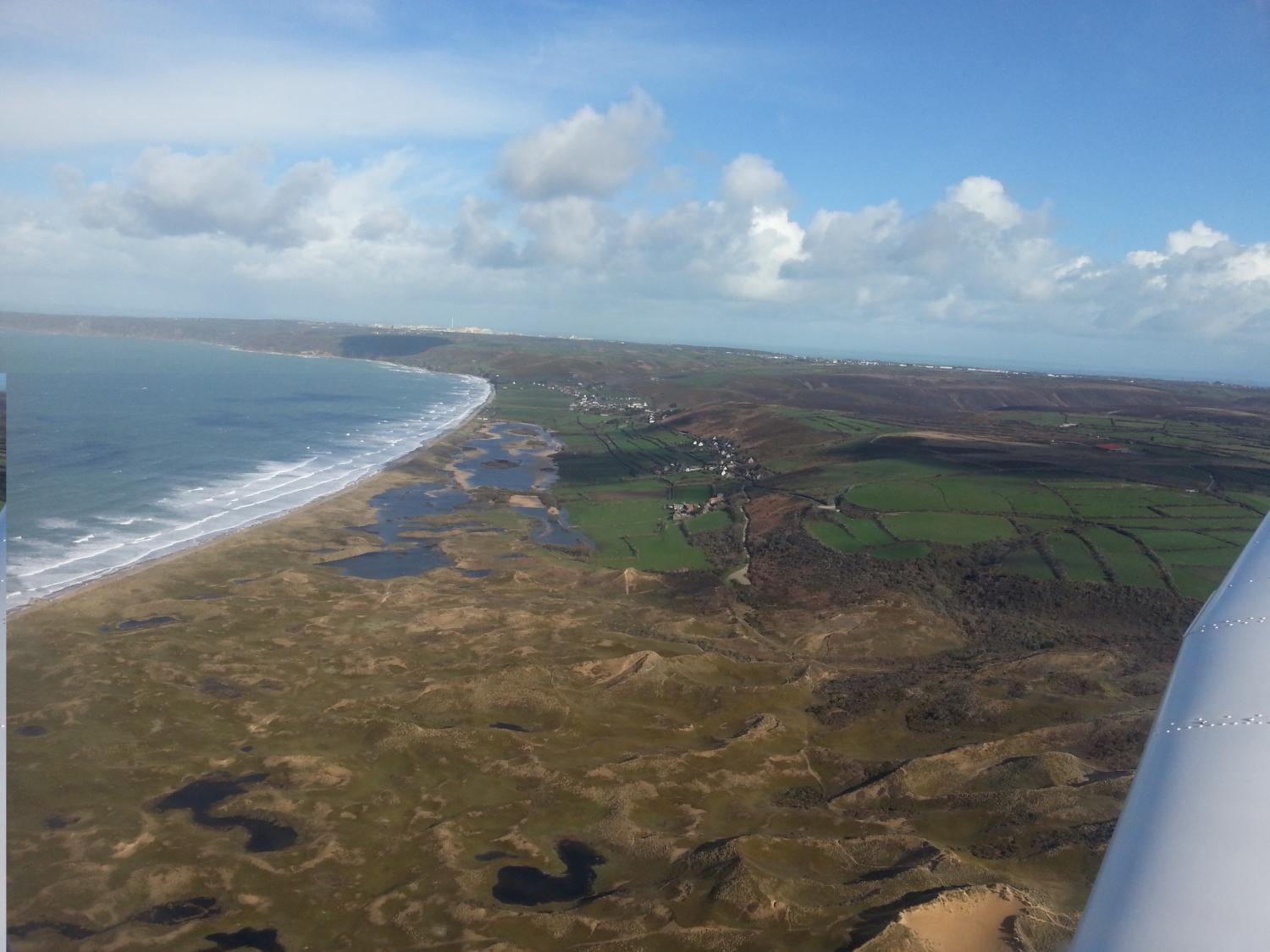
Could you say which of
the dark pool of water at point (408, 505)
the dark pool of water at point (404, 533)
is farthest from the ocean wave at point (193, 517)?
the dark pool of water at point (404, 533)

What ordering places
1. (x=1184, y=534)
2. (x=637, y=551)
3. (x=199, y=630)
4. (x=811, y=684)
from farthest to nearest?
(x=637, y=551) → (x=1184, y=534) → (x=199, y=630) → (x=811, y=684)

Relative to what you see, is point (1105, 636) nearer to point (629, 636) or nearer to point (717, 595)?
point (717, 595)

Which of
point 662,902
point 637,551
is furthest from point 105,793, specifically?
point 637,551

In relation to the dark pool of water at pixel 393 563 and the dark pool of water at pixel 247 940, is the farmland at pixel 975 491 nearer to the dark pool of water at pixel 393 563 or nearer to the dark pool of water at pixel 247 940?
the dark pool of water at pixel 393 563

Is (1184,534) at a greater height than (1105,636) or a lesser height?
greater

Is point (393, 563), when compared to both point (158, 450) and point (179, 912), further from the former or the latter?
point (158, 450)
